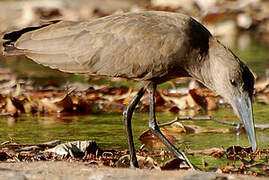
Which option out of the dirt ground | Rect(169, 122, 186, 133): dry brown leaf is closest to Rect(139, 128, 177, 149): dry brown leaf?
Rect(169, 122, 186, 133): dry brown leaf

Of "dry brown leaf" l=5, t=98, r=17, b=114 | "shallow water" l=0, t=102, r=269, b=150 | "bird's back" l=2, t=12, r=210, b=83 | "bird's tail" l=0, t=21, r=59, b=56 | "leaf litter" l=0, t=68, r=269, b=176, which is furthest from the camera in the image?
"dry brown leaf" l=5, t=98, r=17, b=114

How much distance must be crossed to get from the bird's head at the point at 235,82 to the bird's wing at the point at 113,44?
0.38 metres

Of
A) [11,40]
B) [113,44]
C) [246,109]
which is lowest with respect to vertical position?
[246,109]

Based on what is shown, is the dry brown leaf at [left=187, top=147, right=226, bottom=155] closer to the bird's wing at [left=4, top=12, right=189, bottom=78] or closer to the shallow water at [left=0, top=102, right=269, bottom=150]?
the shallow water at [left=0, top=102, right=269, bottom=150]

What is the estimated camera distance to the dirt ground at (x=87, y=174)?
423 cm

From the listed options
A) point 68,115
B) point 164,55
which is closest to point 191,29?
point 164,55

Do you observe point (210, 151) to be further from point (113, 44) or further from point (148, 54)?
point (113, 44)

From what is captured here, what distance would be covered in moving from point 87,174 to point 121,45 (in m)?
1.70

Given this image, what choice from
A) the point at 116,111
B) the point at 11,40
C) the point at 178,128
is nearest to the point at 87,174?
the point at 11,40

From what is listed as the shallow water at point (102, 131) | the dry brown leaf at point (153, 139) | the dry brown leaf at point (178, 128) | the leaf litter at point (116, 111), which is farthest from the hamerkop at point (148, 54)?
the dry brown leaf at point (178, 128)

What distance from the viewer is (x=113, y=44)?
5.77m

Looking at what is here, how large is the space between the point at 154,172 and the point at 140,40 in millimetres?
1516

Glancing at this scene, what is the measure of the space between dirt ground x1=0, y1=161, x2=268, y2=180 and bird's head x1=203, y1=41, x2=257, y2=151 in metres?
1.12

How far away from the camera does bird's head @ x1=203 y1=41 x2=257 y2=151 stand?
551cm
